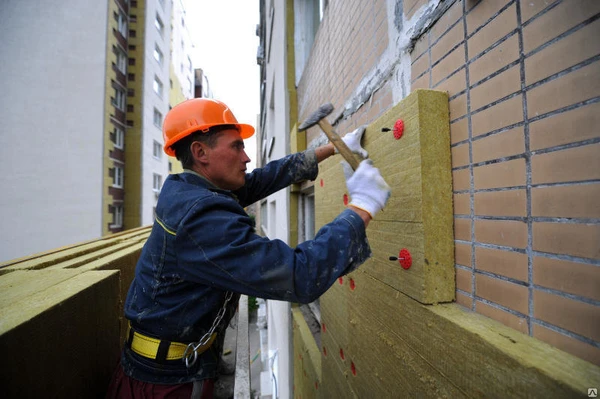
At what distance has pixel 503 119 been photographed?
3.34 ft

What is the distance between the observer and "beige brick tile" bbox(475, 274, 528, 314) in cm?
97

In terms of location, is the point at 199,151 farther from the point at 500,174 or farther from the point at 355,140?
the point at 500,174

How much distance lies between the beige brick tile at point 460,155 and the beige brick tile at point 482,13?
41cm

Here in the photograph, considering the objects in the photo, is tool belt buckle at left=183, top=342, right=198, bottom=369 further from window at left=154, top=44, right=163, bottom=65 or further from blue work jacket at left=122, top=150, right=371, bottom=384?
window at left=154, top=44, right=163, bottom=65

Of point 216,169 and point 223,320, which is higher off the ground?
point 216,169

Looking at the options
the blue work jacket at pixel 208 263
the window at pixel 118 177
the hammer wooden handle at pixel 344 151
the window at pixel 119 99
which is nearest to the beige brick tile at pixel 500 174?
the blue work jacket at pixel 208 263

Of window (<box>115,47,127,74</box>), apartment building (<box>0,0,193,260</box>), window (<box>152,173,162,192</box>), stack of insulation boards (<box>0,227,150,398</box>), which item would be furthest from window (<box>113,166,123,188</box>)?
stack of insulation boards (<box>0,227,150,398</box>)

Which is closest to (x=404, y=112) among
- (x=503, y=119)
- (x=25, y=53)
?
(x=503, y=119)

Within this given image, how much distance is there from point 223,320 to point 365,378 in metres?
0.91

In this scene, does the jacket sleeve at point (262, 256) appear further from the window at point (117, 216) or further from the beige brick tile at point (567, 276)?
the window at point (117, 216)

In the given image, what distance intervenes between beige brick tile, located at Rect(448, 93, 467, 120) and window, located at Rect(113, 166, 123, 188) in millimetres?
19243

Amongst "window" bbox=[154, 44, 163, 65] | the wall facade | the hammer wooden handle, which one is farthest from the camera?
"window" bbox=[154, 44, 163, 65]

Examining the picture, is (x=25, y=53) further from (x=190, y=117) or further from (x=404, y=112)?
(x=404, y=112)

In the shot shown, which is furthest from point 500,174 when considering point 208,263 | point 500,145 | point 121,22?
point 121,22
